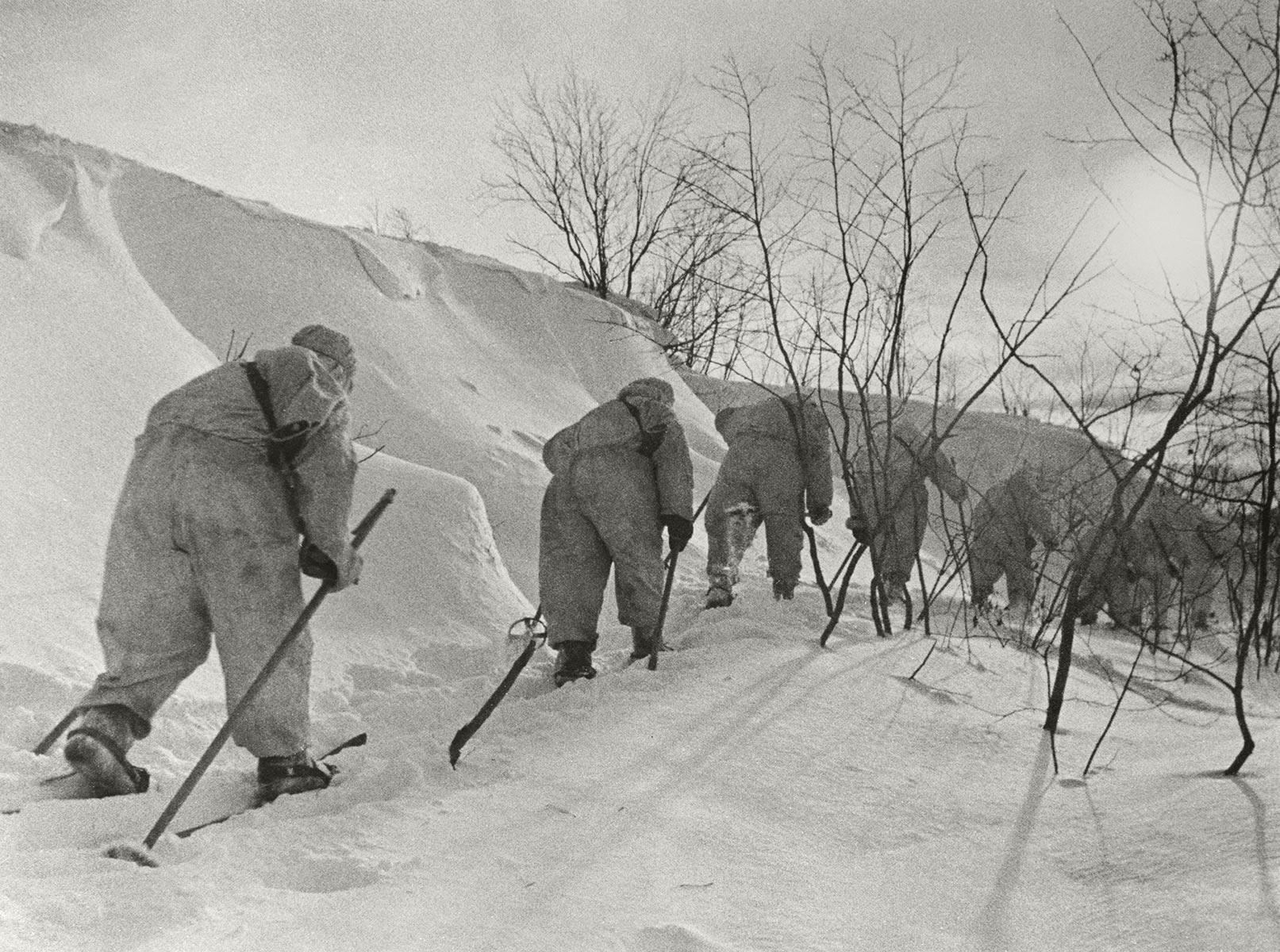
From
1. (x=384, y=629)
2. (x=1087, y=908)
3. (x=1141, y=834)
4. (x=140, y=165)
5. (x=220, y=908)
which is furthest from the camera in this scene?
(x=140, y=165)

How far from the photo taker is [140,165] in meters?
8.44

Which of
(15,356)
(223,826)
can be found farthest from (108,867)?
(15,356)

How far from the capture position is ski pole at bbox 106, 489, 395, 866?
194 cm

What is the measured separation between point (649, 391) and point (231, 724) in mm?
2429

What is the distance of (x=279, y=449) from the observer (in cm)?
275

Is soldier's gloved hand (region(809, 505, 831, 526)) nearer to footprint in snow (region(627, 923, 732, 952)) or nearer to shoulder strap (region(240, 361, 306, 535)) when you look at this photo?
shoulder strap (region(240, 361, 306, 535))

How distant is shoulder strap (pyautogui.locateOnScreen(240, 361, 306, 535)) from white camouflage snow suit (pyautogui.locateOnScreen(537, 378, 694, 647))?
62.1 inches

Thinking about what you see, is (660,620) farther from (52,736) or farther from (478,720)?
(52,736)

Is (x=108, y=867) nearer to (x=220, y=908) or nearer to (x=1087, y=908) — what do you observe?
(x=220, y=908)

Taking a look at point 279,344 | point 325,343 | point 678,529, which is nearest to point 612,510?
point 678,529

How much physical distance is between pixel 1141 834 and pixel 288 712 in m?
2.05

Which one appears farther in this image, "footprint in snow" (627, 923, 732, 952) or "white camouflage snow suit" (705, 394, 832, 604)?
"white camouflage snow suit" (705, 394, 832, 604)

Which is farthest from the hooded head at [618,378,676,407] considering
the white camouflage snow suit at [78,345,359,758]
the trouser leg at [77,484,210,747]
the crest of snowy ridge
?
the trouser leg at [77,484,210,747]

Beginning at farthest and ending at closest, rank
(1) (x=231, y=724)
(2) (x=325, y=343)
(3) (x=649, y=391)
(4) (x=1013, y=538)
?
(4) (x=1013, y=538), (3) (x=649, y=391), (2) (x=325, y=343), (1) (x=231, y=724)
